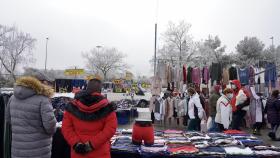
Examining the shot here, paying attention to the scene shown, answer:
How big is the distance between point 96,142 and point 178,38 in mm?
40129

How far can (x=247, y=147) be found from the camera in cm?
512

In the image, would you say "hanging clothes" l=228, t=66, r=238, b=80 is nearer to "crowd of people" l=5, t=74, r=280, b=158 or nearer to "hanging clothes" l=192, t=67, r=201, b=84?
"hanging clothes" l=192, t=67, r=201, b=84

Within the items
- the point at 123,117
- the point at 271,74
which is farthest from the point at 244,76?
the point at 123,117

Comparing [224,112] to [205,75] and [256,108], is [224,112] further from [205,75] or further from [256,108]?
[205,75]

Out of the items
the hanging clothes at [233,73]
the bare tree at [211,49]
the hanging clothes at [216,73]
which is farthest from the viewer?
the bare tree at [211,49]

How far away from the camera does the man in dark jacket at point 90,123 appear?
12.4ft

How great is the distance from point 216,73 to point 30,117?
1051cm

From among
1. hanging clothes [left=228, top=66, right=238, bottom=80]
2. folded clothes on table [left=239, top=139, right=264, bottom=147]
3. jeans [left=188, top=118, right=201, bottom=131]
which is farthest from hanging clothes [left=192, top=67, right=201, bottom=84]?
folded clothes on table [left=239, top=139, right=264, bottom=147]

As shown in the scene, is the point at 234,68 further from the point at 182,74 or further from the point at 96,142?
the point at 96,142

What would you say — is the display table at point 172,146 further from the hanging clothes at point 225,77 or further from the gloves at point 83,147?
the hanging clothes at point 225,77

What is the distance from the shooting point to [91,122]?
12.5 feet

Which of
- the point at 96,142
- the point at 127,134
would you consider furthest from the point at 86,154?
the point at 127,134

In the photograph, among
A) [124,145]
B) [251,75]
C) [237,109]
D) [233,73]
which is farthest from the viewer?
[233,73]

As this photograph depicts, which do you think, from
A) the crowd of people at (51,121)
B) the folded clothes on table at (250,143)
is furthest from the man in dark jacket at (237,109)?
the crowd of people at (51,121)
